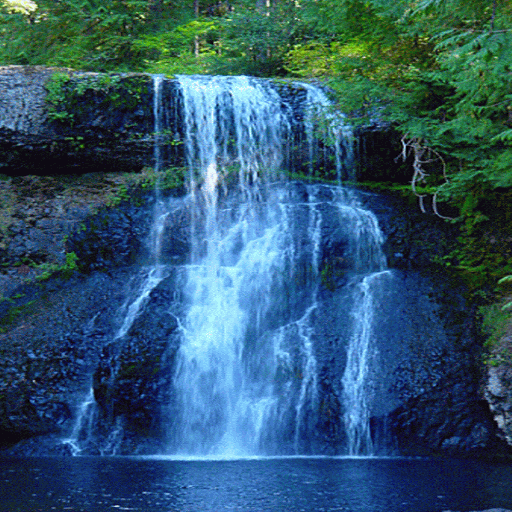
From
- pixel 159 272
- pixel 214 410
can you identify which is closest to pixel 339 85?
pixel 159 272

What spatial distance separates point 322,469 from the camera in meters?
8.92

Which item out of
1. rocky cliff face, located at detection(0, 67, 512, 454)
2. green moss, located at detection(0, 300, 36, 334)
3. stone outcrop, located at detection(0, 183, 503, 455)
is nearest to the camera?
stone outcrop, located at detection(0, 183, 503, 455)

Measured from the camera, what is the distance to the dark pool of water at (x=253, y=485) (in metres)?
7.11

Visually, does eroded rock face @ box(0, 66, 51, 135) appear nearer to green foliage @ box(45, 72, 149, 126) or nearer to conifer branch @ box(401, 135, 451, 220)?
green foliage @ box(45, 72, 149, 126)

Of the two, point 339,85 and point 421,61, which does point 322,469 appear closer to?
point 339,85

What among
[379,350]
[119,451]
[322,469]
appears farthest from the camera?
[379,350]

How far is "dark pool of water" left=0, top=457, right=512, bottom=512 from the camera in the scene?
23.3 feet

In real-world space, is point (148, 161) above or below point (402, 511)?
above

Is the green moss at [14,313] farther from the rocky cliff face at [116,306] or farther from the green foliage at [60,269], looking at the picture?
the green foliage at [60,269]

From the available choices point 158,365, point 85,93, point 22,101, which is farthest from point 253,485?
point 22,101

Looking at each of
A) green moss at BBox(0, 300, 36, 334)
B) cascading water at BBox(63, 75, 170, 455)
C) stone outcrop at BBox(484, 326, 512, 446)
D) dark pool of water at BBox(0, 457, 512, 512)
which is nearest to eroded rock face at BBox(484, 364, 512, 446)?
stone outcrop at BBox(484, 326, 512, 446)

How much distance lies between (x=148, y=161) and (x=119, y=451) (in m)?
5.93

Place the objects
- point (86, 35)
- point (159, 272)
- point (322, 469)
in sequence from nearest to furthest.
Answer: point (322, 469)
point (159, 272)
point (86, 35)

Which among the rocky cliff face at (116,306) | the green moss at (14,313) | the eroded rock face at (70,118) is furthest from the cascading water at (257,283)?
the green moss at (14,313)
